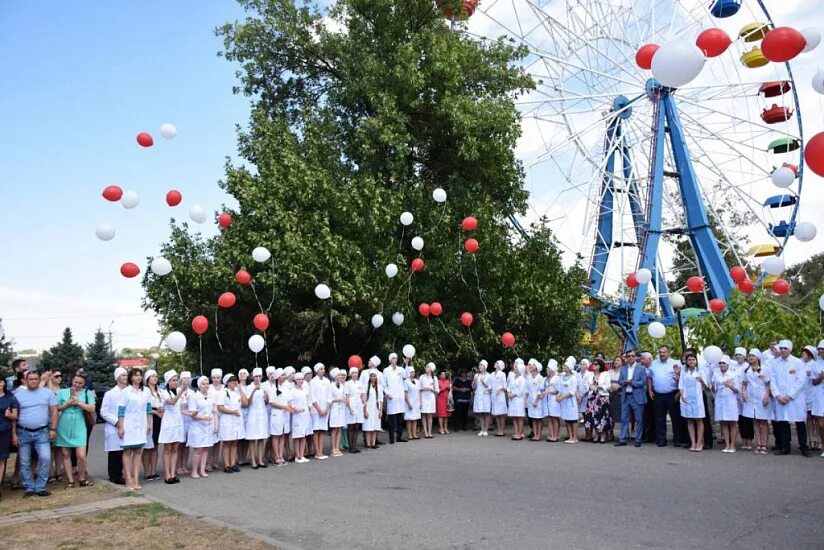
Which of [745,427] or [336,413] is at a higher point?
[336,413]

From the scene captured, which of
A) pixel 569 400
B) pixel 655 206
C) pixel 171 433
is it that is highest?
pixel 655 206

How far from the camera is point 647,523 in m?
7.15

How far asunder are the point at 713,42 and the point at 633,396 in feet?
23.6

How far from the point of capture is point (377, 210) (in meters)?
17.7

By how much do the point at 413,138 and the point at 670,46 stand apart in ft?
37.2

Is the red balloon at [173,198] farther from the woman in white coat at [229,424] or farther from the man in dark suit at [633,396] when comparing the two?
the man in dark suit at [633,396]

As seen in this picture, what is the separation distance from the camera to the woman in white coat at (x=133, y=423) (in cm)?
1016

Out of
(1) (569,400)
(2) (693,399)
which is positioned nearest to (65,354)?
(1) (569,400)

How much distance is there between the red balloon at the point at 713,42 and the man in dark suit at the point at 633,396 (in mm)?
6683

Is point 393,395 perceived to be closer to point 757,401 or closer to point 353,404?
point 353,404

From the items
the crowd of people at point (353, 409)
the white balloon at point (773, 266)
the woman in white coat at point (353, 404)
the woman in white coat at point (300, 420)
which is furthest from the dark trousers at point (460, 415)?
the white balloon at point (773, 266)

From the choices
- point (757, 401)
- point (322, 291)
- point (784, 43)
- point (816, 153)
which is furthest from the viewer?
point (322, 291)

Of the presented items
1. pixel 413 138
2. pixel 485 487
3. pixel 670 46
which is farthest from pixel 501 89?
pixel 485 487

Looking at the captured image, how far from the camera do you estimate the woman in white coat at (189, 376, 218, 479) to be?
36.4 feet
